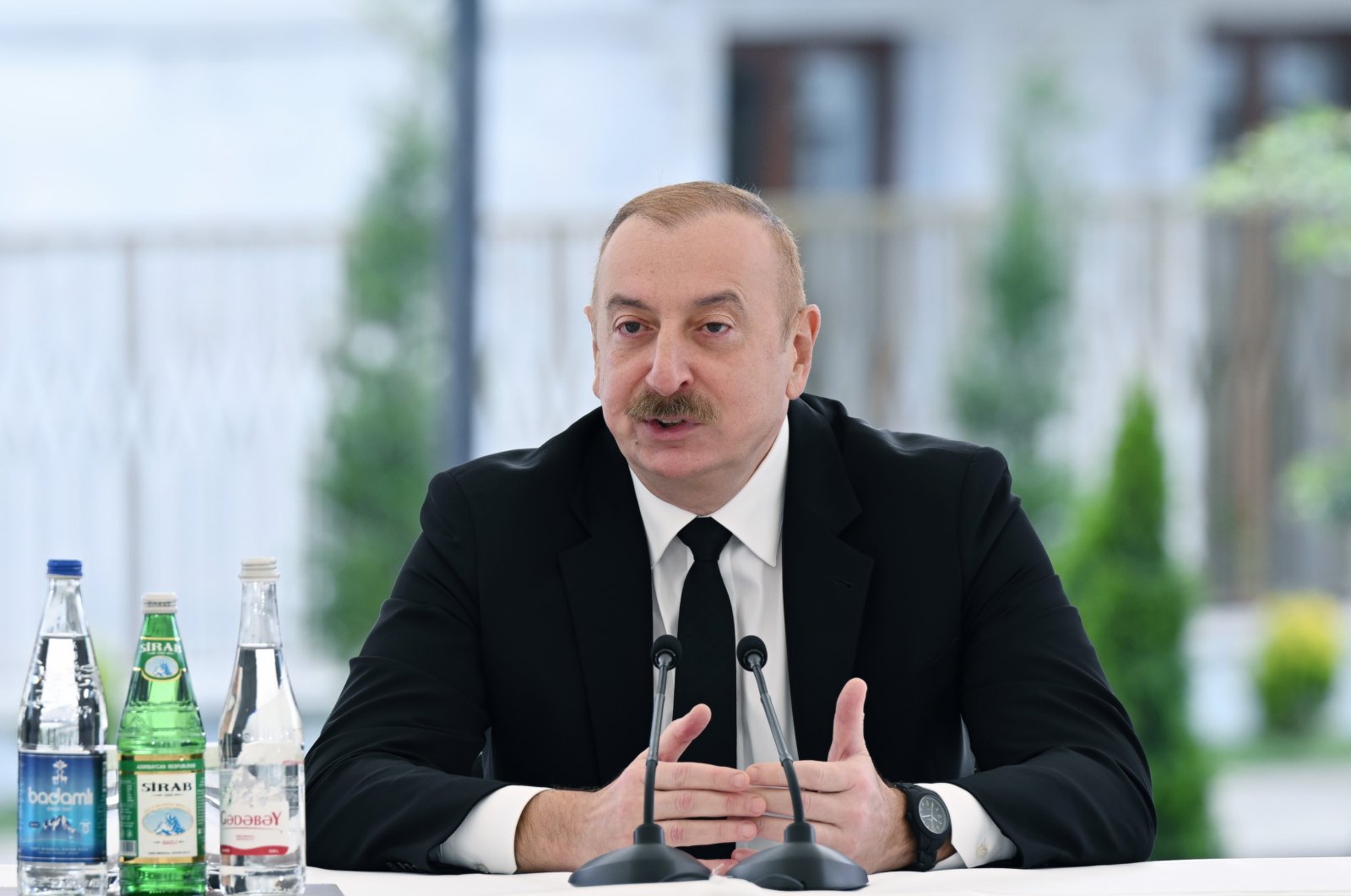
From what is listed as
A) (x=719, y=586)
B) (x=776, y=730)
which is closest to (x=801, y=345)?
(x=719, y=586)

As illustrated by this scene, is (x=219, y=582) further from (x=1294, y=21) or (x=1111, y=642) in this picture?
(x=1294, y=21)

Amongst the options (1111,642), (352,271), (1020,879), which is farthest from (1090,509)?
(1020,879)

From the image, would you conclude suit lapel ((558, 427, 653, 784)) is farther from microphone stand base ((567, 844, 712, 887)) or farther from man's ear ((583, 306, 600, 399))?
microphone stand base ((567, 844, 712, 887))

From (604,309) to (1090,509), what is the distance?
3.24 m

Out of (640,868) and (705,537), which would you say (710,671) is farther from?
(640,868)

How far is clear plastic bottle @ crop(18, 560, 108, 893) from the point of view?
113cm

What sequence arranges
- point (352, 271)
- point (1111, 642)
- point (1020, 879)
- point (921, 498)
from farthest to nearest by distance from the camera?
point (352, 271), point (1111, 642), point (921, 498), point (1020, 879)

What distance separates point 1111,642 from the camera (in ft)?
14.8

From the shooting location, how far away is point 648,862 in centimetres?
123

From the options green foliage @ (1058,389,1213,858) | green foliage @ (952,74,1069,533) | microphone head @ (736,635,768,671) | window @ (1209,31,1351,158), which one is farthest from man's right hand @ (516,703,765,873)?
window @ (1209,31,1351,158)

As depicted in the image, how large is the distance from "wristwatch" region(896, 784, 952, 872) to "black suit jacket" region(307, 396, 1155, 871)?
213 mm

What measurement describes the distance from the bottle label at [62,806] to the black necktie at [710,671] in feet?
2.23

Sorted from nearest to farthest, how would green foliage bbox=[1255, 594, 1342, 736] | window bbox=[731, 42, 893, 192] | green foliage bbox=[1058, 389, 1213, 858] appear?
green foliage bbox=[1058, 389, 1213, 858] < green foliage bbox=[1255, 594, 1342, 736] < window bbox=[731, 42, 893, 192]

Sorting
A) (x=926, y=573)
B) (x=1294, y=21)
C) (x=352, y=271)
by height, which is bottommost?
(x=926, y=573)
